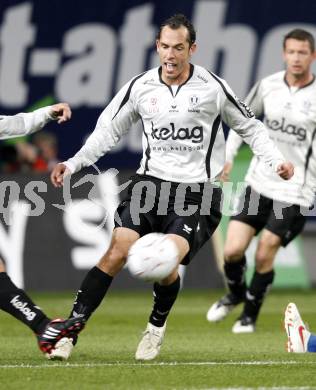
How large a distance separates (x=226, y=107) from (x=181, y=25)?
64cm

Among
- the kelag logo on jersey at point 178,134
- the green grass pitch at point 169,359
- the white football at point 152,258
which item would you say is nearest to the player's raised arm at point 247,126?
the kelag logo on jersey at point 178,134

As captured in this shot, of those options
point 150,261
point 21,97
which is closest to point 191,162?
point 150,261

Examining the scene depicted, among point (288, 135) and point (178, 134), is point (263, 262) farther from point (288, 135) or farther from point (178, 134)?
point (178, 134)

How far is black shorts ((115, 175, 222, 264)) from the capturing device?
831cm

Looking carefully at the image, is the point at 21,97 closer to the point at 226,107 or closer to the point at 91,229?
the point at 91,229

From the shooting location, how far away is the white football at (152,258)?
305 inches

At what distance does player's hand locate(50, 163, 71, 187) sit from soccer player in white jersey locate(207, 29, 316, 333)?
2919 millimetres

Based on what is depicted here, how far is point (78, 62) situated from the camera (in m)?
17.7

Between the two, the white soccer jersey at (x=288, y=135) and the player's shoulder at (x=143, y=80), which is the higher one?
the player's shoulder at (x=143, y=80)

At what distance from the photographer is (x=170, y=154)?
8469 mm

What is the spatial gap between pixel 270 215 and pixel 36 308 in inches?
138

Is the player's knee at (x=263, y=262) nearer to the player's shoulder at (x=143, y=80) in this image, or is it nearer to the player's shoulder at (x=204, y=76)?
the player's shoulder at (x=204, y=76)

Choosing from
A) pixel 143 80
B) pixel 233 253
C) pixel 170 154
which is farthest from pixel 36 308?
pixel 233 253

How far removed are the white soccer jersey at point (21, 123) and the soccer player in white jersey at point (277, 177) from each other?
112 inches
